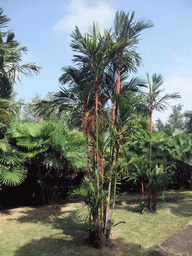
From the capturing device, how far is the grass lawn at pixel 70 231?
12.9 ft

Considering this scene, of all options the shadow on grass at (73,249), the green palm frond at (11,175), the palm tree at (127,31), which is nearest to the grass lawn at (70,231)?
the shadow on grass at (73,249)

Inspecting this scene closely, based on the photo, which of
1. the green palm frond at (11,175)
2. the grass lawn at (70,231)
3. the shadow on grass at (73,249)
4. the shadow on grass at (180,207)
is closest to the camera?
the shadow on grass at (73,249)

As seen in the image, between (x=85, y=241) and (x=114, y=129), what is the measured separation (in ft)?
7.32

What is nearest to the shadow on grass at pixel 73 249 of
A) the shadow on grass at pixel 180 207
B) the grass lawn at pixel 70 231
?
the grass lawn at pixel 70 231

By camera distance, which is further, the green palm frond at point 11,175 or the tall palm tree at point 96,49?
→ the green palm frond at point 11,175

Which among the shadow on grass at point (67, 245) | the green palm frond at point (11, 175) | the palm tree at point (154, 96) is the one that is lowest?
the shadow on grass at point (67, 245)

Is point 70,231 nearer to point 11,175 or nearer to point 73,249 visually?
point 73,249

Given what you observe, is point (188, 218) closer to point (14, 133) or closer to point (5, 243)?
point (5, 243)

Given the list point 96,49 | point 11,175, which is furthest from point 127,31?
point 11,175

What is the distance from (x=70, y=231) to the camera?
4797 mm

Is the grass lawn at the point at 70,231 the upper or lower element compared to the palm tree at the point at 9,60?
lower

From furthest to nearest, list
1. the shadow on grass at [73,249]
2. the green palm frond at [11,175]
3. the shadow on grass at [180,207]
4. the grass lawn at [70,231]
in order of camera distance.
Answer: the shadow on grass at [180,207] → the green palm frond at [11,175] → the grass lawn at [70,231] → the shadow on grass at [73,249]

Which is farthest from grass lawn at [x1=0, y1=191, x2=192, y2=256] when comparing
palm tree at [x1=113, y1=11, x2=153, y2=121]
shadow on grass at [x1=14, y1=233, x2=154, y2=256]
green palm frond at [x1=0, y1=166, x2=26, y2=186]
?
palm tree at [x1=113, y1=11, x2=153, y2=121]

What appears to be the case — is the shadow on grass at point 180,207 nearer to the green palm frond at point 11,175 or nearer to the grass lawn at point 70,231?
the grass lawn at point 70,231
